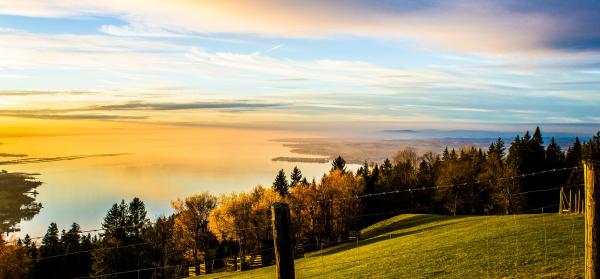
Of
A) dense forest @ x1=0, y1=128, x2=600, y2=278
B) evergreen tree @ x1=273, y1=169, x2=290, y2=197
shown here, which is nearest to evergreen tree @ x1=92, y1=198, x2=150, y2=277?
dense forest @ x1=0, y1=128, x2=600, y2=278

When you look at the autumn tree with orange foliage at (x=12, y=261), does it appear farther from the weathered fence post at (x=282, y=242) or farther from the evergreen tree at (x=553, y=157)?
the evergreen tree at (x=553, y=157)

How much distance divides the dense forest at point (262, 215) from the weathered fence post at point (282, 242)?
4702 cm

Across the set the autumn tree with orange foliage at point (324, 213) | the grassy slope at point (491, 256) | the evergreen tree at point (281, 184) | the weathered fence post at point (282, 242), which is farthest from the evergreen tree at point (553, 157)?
the weathered fence post at point (282, 242)

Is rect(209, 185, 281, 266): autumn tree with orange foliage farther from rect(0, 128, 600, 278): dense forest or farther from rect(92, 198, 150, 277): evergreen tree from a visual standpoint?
rect(92, 198, 150, 277): evergreen tree

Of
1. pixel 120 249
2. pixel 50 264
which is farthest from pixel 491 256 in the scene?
pixel 50 264

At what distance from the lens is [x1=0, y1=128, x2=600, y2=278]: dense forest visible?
6309cm

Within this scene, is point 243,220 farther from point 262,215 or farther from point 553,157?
point 553,157

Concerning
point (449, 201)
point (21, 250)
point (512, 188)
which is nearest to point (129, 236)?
point (21, 250)

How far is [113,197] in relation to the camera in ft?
623

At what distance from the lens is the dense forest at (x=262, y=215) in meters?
63.1

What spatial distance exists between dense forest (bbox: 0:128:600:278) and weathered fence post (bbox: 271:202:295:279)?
1851 inches

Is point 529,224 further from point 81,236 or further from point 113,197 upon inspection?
point 113,197

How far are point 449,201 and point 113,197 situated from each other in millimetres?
158196

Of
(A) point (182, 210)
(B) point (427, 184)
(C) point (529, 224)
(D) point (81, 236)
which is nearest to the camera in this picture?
(C) point (529, 224)
